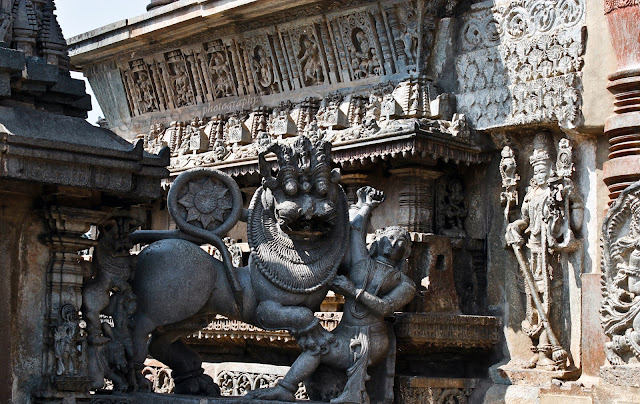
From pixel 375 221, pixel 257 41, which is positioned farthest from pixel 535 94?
pixel 257 41

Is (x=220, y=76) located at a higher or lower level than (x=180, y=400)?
higher

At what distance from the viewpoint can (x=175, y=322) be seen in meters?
10.1

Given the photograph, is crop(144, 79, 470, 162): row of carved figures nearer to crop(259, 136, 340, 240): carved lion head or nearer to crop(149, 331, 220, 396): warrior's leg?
crop(259, 136, 340, 240): carved lion head

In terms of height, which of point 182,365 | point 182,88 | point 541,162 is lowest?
point 182,365

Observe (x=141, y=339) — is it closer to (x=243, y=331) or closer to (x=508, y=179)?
(x=243, y=331)

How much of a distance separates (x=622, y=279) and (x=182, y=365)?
4.27m

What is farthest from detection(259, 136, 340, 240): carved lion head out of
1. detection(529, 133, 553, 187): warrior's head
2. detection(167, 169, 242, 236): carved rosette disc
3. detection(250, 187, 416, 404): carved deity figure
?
detection(529, 133, 553, 187): warrior's head

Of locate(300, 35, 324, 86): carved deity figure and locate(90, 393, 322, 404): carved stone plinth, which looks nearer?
locate(90, 393, 322, 404): carved stone plinth

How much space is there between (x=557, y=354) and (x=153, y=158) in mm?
5112

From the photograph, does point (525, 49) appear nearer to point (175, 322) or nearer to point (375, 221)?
point (375, 221)

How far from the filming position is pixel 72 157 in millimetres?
8305

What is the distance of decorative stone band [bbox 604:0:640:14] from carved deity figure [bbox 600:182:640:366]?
206 centimetres

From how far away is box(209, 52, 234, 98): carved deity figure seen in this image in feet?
51.9

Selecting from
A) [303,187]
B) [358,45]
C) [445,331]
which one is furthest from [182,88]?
[303,187]
